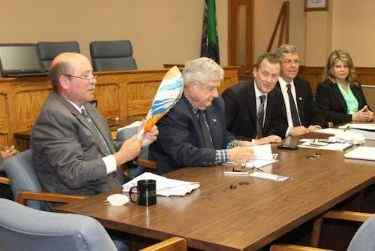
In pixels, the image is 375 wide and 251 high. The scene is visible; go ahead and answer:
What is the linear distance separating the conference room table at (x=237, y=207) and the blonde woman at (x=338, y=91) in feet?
6.65

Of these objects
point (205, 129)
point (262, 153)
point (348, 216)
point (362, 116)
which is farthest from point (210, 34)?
point (348, 216)

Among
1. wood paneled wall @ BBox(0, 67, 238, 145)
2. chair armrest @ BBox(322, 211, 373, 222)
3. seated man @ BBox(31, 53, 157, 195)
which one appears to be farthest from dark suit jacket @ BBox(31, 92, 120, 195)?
wood paneled wall @ BBox(0, 67, 238, 145)

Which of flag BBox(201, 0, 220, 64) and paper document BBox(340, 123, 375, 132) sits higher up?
flag BBox(201, 0, 220, 64)

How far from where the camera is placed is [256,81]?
403 cm

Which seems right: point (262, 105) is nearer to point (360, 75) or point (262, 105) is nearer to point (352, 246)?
point (352, 246)

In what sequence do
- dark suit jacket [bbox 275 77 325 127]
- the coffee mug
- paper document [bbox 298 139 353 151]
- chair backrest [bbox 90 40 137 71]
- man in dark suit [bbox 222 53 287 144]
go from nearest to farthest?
the coffee mug < paper document [bbox 298 139 353 151] < man in dark suit [bbox 222 53 287 144] < dark suit jacket [bbox 275 77 325 127] < chair backrest [bbox 90 40 137 71]

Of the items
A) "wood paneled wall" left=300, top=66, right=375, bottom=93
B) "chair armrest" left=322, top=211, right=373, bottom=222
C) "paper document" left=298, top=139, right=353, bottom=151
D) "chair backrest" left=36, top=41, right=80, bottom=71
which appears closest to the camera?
"chair armrest" left=322, top=211, right=373, bottom=222

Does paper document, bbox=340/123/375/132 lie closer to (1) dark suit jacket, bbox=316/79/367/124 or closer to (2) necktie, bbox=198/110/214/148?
(1) dark suit jacket, bbox=316/79/367/124

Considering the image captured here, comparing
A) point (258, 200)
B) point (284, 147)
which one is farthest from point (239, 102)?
point (258, 200)

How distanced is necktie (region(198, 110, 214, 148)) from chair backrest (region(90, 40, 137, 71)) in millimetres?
3033

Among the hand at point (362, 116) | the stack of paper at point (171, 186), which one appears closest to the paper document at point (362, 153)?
the stack of paper at point (171, 186)

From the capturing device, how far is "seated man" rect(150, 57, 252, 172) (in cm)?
297

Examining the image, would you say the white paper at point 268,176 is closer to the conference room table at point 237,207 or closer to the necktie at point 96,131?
the conference room table at point 237,207

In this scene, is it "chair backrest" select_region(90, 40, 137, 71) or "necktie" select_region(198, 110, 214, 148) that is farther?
"chair backrest" select_region(90, 40, 137, 71)
